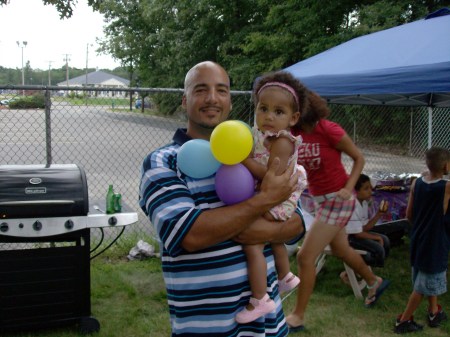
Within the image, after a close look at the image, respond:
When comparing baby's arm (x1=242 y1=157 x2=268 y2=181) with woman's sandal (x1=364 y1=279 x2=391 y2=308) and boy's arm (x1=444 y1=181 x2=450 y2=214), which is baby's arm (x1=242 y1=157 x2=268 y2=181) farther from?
woman's sandal (x1=364 y1=279 x2=391 y2=308)

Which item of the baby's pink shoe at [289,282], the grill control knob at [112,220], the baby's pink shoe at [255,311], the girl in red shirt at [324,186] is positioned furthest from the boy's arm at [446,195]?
the baby's pink shoe at [255,311]

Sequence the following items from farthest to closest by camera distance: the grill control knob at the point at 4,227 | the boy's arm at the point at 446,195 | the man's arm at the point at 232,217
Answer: the boy's arm at the point at 446,195, the grill control knob at the point at 4,227, the man's arm at the point at 232,217

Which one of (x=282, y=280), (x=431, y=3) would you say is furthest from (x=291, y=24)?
(x=282, y=280)

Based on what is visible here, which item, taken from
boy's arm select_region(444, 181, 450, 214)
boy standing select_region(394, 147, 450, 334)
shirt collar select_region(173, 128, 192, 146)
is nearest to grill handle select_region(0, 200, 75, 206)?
shirt collar select_region(173, 128, 192, 146)

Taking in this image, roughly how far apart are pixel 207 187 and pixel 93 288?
11.6 feet

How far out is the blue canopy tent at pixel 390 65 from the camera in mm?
4293

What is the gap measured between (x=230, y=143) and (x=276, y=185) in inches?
9.3

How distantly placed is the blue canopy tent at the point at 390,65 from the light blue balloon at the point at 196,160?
10.3 ft

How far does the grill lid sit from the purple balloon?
2148 mm

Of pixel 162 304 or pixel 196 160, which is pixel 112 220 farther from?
pixel 196 160

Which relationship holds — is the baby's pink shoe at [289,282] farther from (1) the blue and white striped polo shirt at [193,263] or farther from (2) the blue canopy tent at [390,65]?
(2) the blue canopy tent at [390,65]

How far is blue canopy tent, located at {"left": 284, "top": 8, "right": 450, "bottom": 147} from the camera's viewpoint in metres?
4.29

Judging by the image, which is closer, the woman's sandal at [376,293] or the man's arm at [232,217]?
the man's arm at [232,217]

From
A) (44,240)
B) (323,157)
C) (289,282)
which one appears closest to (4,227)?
(44,240)
